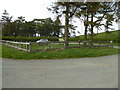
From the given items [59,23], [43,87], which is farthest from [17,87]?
[59,23]

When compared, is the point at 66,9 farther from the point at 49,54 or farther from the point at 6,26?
the point at 6,26

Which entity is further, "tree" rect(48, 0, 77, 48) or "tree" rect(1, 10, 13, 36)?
"tree" rect(1, 10, 13, 36)

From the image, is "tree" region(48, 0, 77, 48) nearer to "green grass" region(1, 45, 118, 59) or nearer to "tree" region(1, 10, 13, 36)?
"green grass" region(1, 45, 118, 59)

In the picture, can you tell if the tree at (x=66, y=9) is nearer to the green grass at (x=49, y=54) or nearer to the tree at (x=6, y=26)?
the green grass at (x=49, y=54)

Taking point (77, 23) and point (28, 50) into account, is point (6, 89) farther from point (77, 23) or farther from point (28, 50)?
point (77, 23)

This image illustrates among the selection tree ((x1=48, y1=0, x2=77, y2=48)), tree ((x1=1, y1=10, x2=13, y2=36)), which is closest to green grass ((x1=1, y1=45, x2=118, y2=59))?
tree ((x1=48, y1=0, x2=77, y2=48))

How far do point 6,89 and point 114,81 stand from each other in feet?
11.1

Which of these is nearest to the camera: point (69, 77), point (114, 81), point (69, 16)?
point (114, 81)

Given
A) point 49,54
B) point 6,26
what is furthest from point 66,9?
point 6,26

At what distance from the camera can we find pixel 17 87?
120 inches

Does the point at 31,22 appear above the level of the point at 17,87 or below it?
above

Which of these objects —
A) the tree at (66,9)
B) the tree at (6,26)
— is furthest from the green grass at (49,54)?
the tree at (6,26)

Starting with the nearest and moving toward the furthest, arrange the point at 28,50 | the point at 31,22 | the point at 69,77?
the point at 69,77
the point at 28,50
the point at 31,22

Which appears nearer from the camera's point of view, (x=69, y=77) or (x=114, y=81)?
(x=114, y=81)
